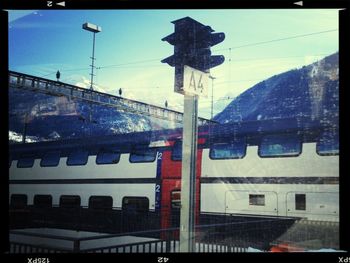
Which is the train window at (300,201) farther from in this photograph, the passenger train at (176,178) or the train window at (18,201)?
the train window at (18,201)

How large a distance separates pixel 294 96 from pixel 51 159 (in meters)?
1.95

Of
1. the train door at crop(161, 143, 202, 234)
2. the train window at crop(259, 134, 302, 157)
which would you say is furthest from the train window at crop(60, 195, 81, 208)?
the train window at crop(259, 134, 302, 157)

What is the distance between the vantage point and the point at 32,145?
3.16m

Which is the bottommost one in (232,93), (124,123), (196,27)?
(124,123)

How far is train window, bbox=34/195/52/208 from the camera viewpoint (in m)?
3.07

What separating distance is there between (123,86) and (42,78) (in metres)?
0.62

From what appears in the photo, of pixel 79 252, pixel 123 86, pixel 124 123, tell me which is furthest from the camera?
pixel 124 123

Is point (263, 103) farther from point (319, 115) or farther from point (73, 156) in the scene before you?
point (73, 156)

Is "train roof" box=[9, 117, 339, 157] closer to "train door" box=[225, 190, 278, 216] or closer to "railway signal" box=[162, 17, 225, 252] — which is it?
"railway signal" box=[162, 17, 225, 252]

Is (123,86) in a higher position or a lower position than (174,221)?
higher

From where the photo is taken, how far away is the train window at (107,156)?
3.09 metres

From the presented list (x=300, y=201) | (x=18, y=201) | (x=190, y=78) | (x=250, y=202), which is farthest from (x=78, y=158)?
(x=300, y=201)

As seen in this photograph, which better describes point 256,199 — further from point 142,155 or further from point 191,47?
point 191,47
